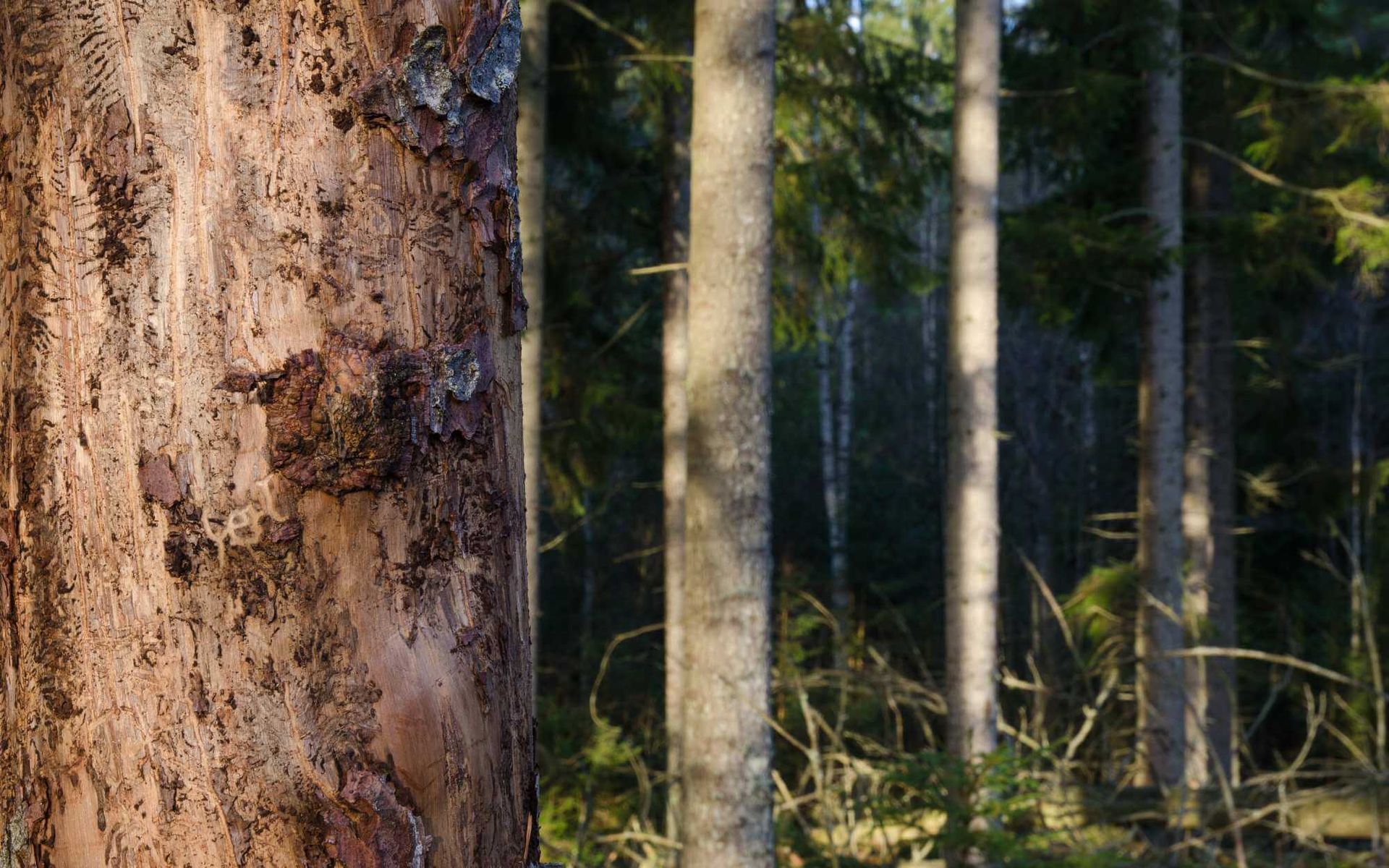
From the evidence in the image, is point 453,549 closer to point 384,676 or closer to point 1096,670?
point 384,676

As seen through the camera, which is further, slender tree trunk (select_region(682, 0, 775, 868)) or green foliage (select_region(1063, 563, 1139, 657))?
green foliage (select_region(1063, 563, 1139, 657))

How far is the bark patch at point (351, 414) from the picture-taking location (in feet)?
3.80

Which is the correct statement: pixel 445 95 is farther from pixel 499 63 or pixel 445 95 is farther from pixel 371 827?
pixel 371 827

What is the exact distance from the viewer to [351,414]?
3.83ft

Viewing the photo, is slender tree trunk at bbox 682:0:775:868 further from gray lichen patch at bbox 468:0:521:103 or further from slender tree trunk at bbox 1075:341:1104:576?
slender tree trunk at bbox 1075:341:1104:576

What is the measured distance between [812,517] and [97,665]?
20149 mm

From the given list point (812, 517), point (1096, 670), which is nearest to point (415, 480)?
point (1096, 670)

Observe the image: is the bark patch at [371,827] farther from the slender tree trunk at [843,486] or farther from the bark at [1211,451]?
the slender tree trunk at [843,486]

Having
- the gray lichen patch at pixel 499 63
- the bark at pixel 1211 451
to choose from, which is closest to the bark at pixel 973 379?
the gray lichen patch at pixel 499 63

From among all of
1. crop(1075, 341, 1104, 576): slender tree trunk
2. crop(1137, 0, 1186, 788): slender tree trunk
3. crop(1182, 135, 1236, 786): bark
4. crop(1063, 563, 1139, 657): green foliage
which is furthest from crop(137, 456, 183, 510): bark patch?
crop(1075, 341, 1104, 576): slender tree trunk

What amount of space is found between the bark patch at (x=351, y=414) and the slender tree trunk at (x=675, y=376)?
7.13m

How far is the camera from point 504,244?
129 centimetres

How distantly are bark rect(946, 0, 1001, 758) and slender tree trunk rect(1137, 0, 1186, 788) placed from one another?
3961 mm

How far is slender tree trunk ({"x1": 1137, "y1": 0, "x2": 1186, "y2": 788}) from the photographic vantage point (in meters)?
9.45
